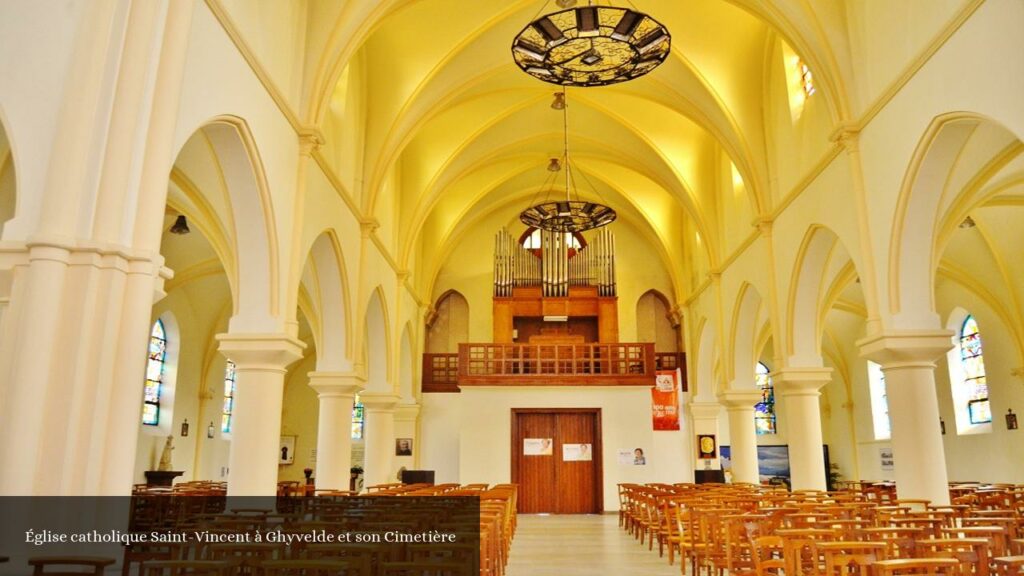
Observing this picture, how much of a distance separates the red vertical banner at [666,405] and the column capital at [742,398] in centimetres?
451

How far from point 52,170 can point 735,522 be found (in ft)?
20.9

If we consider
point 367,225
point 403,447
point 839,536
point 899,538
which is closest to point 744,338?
point 367,225

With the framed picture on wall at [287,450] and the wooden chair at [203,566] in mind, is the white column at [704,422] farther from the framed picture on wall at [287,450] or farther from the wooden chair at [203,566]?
the wooden chair at [203,566]

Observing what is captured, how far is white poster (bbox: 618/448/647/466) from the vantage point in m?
19.6

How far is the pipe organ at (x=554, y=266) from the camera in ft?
77.4

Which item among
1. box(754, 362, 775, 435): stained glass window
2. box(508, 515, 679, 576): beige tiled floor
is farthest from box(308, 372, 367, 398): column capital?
box(754, 362, 775, 435): stained glass window

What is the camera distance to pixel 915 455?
9.72 m

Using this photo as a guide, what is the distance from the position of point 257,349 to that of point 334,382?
4248mm

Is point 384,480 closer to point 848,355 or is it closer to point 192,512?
point 192,512

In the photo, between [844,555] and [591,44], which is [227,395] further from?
[844,555]

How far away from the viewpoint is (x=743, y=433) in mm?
18078

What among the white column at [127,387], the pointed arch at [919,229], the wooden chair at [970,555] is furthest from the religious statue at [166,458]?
the wooden chair at [970,555]

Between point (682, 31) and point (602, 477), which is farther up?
point (682, 31)

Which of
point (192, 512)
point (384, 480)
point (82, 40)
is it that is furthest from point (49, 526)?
point (384, 480)
